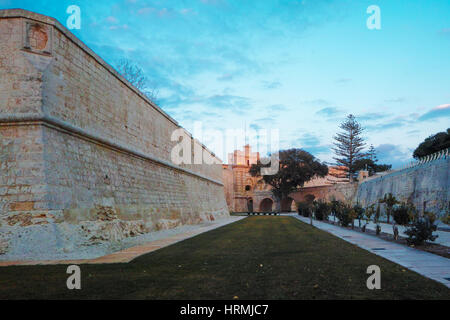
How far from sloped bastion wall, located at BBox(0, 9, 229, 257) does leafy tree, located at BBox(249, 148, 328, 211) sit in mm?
31566

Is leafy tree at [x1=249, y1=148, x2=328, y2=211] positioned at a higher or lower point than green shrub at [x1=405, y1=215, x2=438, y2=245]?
higher

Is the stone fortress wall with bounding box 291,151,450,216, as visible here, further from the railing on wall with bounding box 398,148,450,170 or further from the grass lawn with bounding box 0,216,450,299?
the grass lawn with bounding box 0,216,450,299

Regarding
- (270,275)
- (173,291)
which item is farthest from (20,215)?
(270,275)

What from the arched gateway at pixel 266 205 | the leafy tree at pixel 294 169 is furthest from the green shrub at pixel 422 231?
the arched gateway at pixel 266 205

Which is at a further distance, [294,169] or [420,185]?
[294,169]

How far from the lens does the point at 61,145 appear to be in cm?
838

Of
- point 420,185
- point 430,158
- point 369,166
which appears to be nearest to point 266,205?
point 369,166

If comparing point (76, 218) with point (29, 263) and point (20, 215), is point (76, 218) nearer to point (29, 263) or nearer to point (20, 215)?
point (20, 215)

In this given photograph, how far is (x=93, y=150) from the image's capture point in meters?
9.96

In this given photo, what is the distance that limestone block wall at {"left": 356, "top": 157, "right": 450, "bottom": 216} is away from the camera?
17092 mm

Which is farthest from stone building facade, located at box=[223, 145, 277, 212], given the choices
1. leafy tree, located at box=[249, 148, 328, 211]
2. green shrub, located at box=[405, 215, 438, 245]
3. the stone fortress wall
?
green shrub, located at box=[405, 215, 438, 245]

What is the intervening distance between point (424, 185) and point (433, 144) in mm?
24115

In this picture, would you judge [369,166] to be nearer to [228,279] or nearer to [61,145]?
[61,145]
